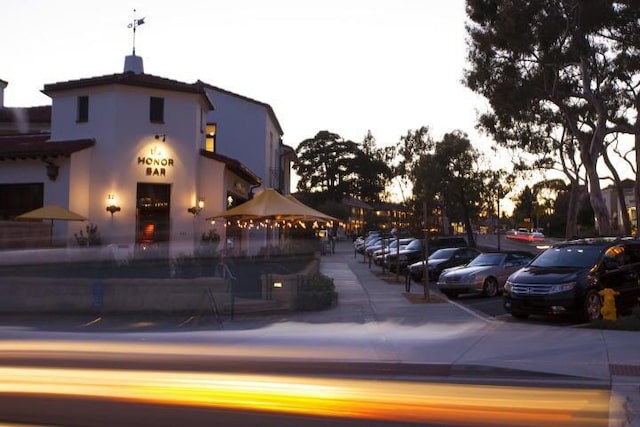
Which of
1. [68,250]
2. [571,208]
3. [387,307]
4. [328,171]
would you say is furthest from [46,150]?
[328,171]

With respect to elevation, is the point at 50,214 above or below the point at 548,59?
below

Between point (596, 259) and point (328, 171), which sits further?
point (328, 171)

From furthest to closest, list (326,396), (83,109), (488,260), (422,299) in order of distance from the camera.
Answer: (83,109)
(488,260)
(422,299)
(326,396)

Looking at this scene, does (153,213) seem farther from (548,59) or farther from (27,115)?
(548,59)

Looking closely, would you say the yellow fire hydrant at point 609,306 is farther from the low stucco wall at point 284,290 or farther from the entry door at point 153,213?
the entry door at point 153,213

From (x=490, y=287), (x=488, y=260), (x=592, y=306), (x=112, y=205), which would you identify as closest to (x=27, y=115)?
(x=112, y=205)

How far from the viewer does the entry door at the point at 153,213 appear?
2516cm

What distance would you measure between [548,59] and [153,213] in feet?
52.5

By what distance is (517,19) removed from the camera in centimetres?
2514

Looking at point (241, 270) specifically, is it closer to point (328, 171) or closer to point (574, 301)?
point (574, 301)

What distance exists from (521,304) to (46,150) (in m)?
16.7

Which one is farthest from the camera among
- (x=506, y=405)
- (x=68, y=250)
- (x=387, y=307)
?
(x=68, y=250)

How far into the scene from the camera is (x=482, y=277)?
19859mm

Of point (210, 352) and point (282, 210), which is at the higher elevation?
point (282, 210)
